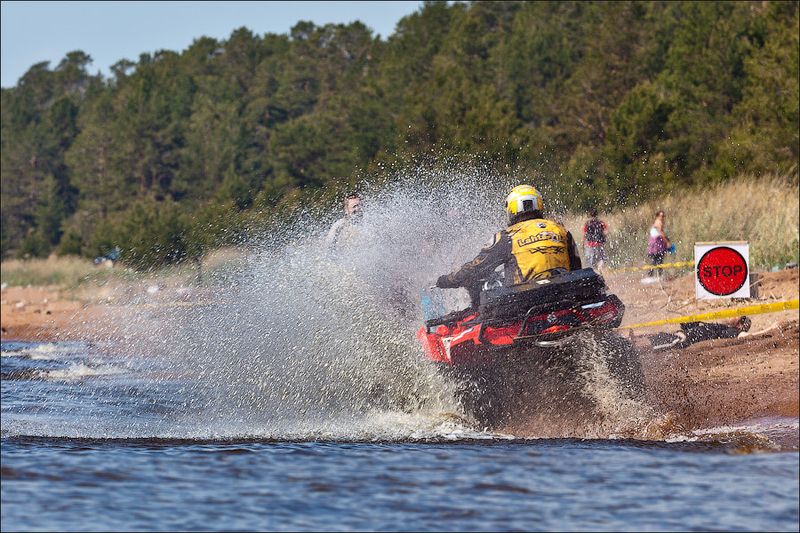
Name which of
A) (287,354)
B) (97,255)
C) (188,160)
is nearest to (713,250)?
(287,354)

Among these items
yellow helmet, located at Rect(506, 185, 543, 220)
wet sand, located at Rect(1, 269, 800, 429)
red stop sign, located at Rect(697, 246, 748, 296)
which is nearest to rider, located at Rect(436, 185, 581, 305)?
yellow helmet, located at Rect(506, 185, 543, 220)

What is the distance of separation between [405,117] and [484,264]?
124 feet

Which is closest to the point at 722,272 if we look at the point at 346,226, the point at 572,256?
the point at 346,226

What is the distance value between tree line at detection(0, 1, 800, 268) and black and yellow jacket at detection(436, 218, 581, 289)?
29.0 ft

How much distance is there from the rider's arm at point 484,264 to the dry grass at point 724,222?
10.3 meters

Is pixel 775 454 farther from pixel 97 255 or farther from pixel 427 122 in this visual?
pixel 97 255

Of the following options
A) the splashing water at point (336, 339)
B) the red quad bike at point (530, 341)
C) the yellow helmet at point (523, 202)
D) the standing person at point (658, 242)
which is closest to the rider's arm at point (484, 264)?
the yellow helmet at point (523, 202)

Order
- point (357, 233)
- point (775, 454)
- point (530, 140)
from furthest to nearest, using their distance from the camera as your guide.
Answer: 1. point (530, 140)
2. point (357, 233)
3. point (775, 454)

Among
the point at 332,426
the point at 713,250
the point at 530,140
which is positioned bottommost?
the point at 332,426

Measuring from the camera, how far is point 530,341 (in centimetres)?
1009

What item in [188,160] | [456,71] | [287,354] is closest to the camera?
[287,354]

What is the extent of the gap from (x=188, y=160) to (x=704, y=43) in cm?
4650

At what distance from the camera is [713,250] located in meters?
16.2

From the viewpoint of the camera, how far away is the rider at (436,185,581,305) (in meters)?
10.4
